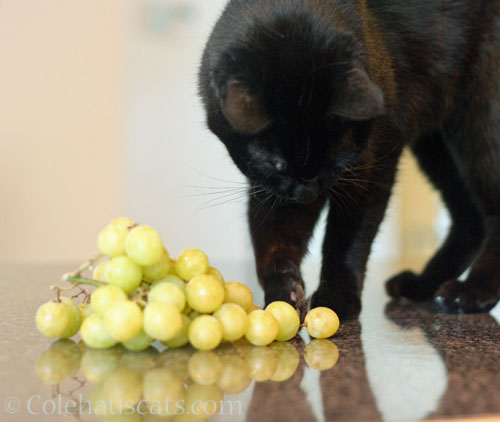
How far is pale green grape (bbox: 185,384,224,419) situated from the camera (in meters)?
0.52

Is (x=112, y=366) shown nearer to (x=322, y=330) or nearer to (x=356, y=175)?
(x=322, y=330)

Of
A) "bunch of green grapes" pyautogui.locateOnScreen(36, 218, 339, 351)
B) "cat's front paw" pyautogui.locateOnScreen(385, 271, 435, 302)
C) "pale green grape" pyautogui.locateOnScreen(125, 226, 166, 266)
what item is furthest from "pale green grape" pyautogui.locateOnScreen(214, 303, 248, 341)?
"cat's front paw" pyautogui.locateOnScreen(385, 271, 435, 302)

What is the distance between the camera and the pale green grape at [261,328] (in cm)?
77

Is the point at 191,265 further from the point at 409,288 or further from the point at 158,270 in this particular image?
the point at 409,288

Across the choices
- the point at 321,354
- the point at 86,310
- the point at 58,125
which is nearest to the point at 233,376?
the point at 321,354

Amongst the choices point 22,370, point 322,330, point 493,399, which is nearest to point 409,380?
point 493,399

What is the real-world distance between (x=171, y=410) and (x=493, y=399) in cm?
29

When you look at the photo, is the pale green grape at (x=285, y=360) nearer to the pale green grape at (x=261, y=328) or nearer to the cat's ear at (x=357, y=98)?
the pale green grape at (x=261, y=328)

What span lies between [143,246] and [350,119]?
41 centimetres

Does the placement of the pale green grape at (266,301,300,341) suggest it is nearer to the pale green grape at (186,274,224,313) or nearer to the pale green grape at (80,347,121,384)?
the pale green grape at (186,274,224,313)

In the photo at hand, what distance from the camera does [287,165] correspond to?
97cm

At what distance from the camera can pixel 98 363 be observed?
2.25 feet

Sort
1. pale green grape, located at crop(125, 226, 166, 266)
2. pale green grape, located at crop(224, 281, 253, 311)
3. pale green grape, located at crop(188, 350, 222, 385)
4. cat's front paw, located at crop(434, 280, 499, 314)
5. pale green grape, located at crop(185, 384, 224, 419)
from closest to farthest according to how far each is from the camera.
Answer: pale green grape, located at crop(185, 384, 224, 419) → pale green grape, located at crop(188, 350, 222, 385) → pale green grape, located at crop(125, 226, 166, 266) → pale green grape, located at crop(224, 281, 253, 311) → cat's front paw, located at crop(434, 280, 499, 314)

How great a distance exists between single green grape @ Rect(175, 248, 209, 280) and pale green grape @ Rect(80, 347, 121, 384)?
0.12 metres
